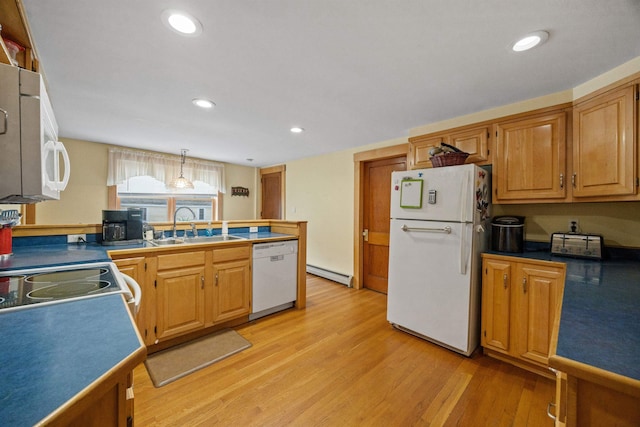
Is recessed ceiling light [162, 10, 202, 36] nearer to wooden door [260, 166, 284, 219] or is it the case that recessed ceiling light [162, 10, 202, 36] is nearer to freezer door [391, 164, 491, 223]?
freezer door [391, 164, 491, 223]

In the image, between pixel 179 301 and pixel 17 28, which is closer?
pixel 17 28

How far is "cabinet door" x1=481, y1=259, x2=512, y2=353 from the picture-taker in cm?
200

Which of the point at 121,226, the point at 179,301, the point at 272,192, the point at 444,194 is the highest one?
the point at 272,192

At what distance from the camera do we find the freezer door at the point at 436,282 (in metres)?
2.07

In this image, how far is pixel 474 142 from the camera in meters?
2.45

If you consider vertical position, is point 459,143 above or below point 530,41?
below

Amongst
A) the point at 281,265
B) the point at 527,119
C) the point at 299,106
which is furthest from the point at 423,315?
the point at 299,106

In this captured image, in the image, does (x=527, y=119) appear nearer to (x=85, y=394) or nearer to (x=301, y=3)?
(x=301, y=3)

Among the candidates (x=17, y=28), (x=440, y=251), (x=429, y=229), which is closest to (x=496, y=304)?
(x=440, y=251)

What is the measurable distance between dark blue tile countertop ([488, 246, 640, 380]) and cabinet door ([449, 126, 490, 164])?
3.89 ft

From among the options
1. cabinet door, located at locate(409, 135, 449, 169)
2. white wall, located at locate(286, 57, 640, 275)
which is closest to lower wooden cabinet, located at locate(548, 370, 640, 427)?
white wall, located at locate(286, 57, 640, 275)

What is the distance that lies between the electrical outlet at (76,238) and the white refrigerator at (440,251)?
2767mm

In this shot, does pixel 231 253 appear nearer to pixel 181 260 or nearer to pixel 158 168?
pixel 181 260

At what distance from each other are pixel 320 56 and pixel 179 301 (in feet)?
7.27
